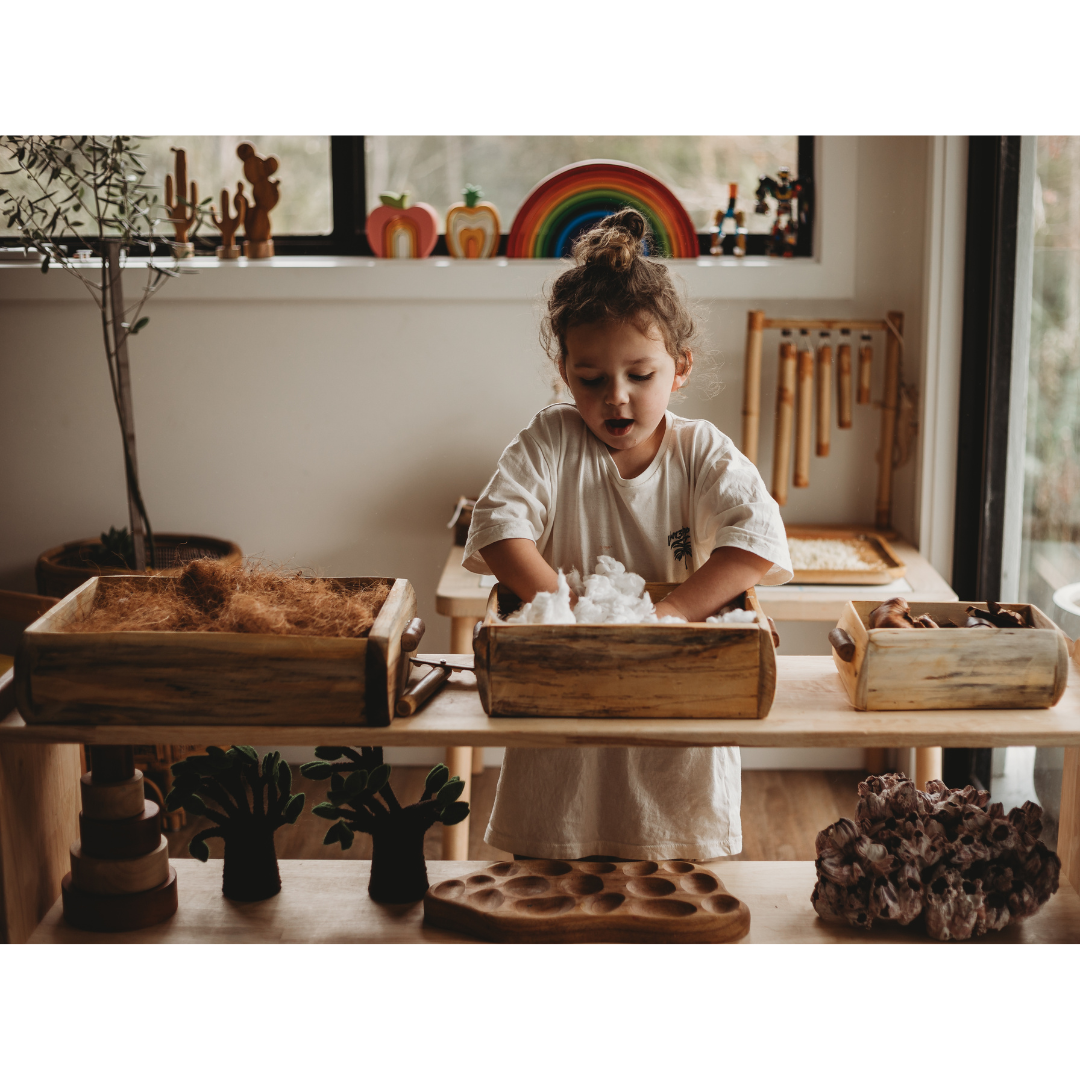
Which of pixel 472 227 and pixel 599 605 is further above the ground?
pixel 472 227

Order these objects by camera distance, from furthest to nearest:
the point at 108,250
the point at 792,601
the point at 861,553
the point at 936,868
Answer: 1. the point at 861,553
2. the point at 108,250
3. the point at 792,601
4. the point at 936,868

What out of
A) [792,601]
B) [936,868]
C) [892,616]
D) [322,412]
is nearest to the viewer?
[892,616]

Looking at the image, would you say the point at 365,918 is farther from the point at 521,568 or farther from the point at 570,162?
the point at 570,162

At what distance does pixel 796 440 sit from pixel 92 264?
1.73m

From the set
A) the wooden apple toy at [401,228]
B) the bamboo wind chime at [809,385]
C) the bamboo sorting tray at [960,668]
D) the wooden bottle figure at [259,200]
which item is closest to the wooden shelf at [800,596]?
the bamboo wind chime at [809,385]

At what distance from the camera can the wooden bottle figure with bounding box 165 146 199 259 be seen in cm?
279

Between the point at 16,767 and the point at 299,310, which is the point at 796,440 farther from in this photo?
the point at 16,767

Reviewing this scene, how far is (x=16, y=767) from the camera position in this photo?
52.5 inches

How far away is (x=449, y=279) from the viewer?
2.83 m

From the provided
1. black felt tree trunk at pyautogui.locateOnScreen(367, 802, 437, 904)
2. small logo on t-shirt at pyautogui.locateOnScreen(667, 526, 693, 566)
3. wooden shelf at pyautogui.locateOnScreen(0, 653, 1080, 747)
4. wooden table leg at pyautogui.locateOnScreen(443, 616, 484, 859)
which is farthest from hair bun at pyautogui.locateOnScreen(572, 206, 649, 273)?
wooden table leg at pyautogui.locateOnScreen(443, 616, 484, 859)

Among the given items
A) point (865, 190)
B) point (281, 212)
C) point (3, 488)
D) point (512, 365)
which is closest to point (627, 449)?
point (512, 365)

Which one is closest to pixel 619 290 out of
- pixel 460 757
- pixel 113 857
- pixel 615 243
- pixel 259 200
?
pixel 615 243

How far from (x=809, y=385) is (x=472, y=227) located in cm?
89

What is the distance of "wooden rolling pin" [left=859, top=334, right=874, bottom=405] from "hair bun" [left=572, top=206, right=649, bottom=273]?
55.7 inches
